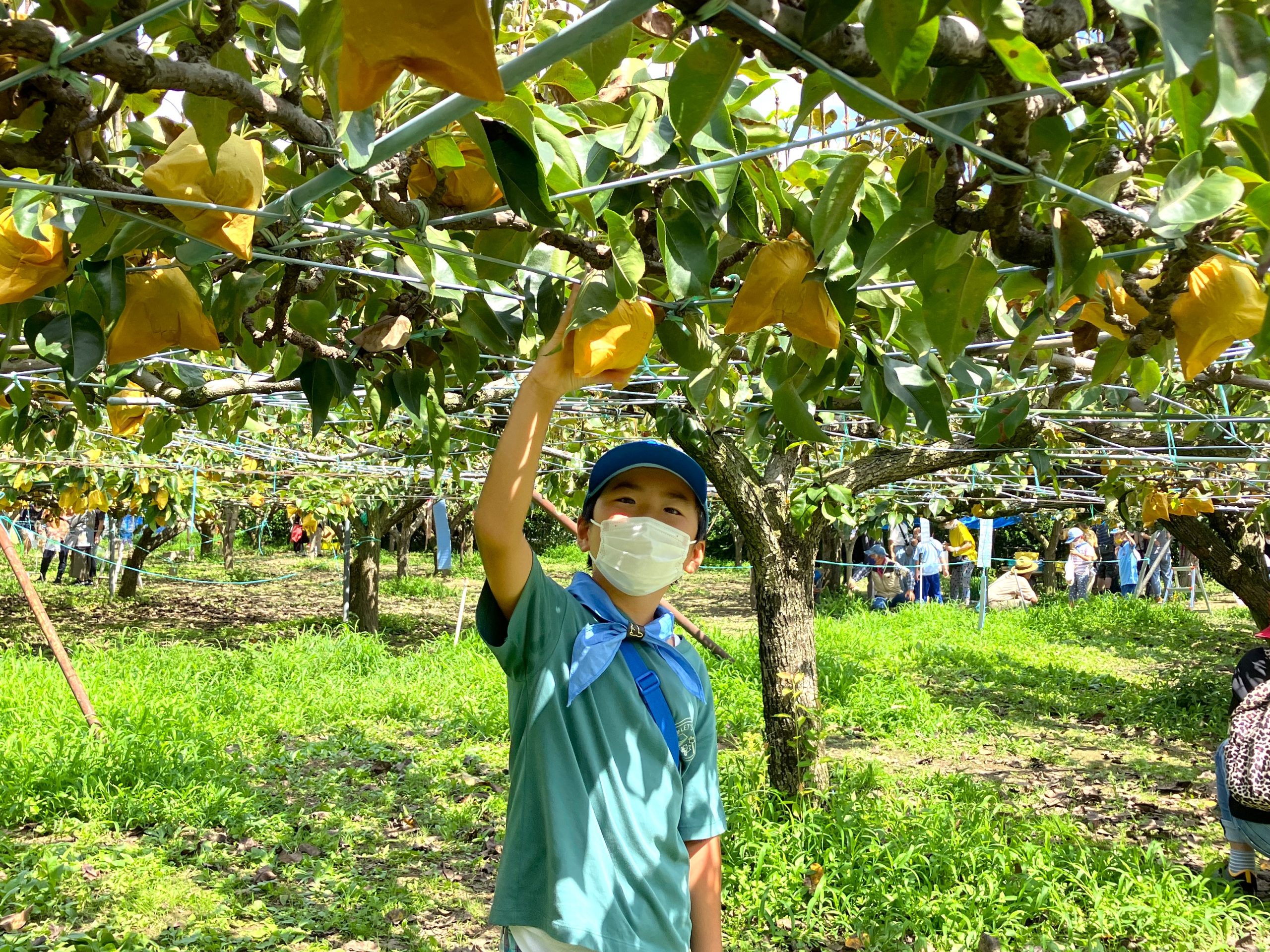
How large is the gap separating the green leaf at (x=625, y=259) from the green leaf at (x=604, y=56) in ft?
0.39

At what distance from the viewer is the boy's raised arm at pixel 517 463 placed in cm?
104

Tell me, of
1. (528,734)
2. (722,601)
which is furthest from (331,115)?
(722,601)

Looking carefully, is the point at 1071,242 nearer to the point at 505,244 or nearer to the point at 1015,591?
the point at 505,244

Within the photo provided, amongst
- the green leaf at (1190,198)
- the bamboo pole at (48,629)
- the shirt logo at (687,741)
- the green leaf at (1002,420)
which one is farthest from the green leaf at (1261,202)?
the bamboo pole at (48,629)

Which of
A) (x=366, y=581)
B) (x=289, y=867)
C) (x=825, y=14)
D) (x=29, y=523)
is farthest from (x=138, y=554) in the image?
(x=825, y=14)

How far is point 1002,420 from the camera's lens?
1.91 m

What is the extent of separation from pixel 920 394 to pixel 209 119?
35.2 inches

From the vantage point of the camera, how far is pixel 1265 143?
0.69m

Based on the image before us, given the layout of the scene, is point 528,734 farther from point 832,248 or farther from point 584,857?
point 832,248

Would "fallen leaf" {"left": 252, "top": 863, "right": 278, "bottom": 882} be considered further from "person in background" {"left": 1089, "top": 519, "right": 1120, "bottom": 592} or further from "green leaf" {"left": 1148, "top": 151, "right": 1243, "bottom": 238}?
"person in background" {"left": 1089, "top": 519, "right": 1120, "bottom": 592}

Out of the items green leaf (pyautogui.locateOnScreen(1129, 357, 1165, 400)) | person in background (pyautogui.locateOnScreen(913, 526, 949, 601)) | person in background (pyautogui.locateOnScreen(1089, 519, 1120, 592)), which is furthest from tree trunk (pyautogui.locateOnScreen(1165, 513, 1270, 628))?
person in background (pyautogui.locateOnScreen(1089, 519, 1120, 592))

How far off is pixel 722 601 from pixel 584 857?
11501 millimetres

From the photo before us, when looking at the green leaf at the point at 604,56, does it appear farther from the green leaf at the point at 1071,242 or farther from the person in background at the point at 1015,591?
the person in background at the point at 1015,591

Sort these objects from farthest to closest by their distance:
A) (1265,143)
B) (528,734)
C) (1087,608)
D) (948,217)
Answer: (1087,608)
(528,734)
(948,217)
(1265,143)
